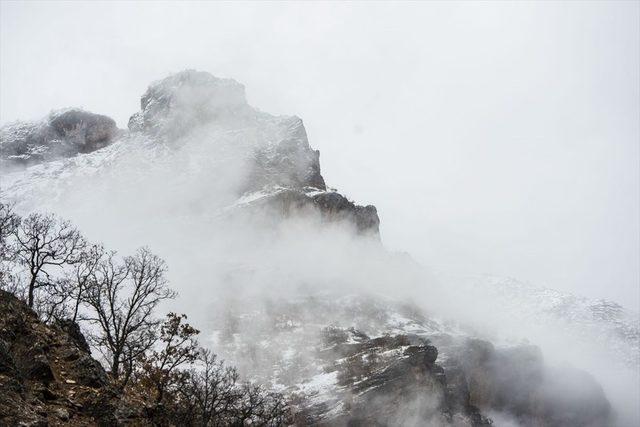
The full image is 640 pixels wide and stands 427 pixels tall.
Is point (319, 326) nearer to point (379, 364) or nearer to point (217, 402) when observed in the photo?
point (379, 364)

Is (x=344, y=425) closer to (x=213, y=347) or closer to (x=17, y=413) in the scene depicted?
(x=213, y=347)

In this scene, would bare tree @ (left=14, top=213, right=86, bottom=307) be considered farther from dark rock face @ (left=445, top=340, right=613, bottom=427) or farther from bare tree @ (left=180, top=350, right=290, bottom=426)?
dark rock face @ (left=445, top=340, right=613, bottom=427)

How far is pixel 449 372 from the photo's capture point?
12850 cm

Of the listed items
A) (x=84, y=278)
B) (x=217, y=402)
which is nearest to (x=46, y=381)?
(x=84, y=278)

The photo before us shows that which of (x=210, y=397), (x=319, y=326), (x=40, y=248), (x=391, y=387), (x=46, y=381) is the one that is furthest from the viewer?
(x=319, y=326)

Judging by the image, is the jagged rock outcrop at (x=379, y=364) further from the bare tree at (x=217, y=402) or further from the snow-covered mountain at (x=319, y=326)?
the bare tree at (x=217, y=402)

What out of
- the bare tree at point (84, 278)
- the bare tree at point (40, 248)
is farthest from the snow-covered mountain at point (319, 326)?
the bare tree at point (40, 248)

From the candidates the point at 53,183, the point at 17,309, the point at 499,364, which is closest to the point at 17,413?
the point at 17,309

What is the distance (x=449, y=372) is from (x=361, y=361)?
31.3 metres

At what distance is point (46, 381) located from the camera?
20.5 metres

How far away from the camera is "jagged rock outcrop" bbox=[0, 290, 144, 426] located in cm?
1726

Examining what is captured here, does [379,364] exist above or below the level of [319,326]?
below

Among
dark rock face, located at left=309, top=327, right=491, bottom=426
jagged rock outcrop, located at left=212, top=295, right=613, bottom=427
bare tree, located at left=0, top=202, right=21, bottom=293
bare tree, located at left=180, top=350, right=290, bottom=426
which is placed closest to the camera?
bare tree, located at left=0, top=202, right=21, bottom=293

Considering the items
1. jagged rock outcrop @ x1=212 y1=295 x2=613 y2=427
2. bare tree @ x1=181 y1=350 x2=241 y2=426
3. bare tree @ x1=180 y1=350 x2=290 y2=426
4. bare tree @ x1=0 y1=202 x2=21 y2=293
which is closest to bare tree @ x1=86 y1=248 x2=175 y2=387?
bare tree @ x1=180 y1=350 x2=290 y2=426
